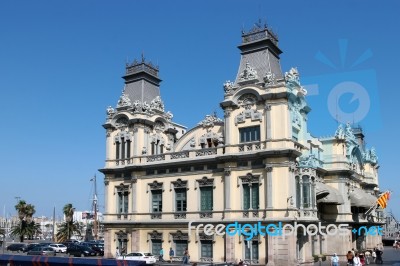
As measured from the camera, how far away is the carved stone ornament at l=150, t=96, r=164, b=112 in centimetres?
5622

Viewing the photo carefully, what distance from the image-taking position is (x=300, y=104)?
48062mm

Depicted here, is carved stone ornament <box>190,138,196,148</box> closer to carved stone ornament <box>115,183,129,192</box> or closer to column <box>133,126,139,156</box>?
column <box>133,126,139,156</box>

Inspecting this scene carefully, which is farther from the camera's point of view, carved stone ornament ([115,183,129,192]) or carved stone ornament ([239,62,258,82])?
carved stone ornament ([115,183,129,192])

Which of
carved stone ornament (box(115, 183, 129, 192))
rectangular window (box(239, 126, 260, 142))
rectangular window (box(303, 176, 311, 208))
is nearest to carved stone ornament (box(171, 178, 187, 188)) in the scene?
carved stone ornament (box(115, 183, 129, 192))

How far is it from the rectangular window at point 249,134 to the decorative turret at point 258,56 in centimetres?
448

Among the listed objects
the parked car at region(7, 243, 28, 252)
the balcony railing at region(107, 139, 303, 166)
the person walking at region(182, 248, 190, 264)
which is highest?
the balcony railing at region(107, 139, 303, 166)

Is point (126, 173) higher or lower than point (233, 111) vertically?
lower

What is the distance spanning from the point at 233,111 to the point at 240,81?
9.87ft

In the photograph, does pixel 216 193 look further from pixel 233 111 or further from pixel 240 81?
pixel 240 81

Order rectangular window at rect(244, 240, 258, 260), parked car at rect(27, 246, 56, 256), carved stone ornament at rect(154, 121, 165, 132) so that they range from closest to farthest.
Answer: rectangular window at rect(244, 240, 258, 260), carved stone ornament at rect(154, 121, 165, 132), parked car at rect(27, 246, 56, 256)

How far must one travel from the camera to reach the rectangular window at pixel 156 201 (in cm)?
5078

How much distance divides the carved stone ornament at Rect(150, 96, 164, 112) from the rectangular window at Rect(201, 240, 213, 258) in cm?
1728

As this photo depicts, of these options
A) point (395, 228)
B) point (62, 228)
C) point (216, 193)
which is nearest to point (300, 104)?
point (216, 193)

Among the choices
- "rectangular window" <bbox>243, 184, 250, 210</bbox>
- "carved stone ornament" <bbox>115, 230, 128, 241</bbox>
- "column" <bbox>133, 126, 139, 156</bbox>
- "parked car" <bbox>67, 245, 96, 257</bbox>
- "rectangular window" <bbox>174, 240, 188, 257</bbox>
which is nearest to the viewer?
"rectangular window" <bbox>243, 184, 250, 210</bbox>
